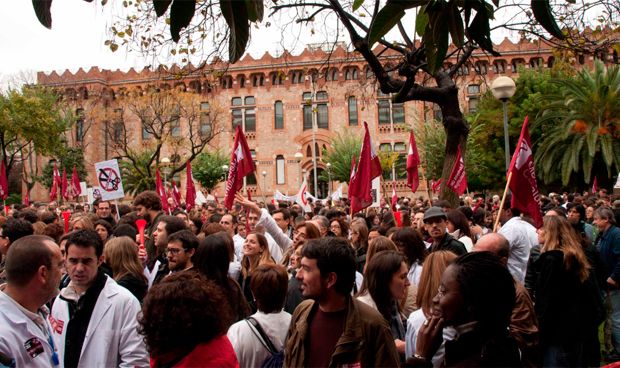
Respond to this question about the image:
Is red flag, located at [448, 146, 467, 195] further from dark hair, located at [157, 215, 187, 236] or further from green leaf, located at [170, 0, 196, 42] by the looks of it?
green leaf, located at [170, 0, 196, 42]

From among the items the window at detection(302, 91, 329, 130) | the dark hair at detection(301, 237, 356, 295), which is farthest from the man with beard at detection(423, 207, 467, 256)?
the window at detection(302, 91, 329, 130)

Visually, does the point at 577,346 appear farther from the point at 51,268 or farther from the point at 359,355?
the point at 51,268

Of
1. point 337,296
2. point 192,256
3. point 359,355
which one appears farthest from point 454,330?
point 192,256

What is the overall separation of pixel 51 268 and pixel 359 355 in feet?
6.04

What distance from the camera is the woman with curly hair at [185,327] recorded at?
2.74m

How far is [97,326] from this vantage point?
162 inches

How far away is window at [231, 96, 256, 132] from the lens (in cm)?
5028

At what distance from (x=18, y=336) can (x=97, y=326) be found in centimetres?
79

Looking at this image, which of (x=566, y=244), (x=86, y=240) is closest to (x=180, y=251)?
(x=86, y=240)

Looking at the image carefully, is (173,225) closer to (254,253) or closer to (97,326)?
(254,253)

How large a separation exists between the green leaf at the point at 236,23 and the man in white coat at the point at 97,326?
268 cm

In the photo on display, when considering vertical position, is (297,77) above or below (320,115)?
above

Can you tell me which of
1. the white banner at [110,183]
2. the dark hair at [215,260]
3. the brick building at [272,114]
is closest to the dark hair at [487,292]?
the dark hair at [215,260]

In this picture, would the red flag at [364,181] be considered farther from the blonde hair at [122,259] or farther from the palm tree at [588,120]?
the palm tree at [588,120]
